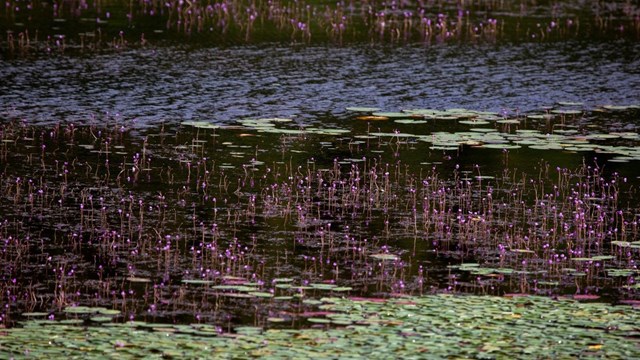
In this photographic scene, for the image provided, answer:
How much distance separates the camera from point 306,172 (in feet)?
49.2

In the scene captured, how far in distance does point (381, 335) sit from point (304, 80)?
11.6m

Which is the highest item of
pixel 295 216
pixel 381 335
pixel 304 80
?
pixel 304 80

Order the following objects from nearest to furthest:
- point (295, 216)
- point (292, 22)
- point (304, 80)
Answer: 1. point (295, 216)
2. point (304, 80)
3. point (292, 22)

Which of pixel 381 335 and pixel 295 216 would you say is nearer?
pixel 381 335

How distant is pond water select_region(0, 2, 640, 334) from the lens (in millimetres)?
10891

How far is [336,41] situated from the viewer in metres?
24.2

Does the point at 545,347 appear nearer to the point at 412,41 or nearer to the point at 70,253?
the point at 70,253

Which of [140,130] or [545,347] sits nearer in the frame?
[545,347]

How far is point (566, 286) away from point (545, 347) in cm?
181

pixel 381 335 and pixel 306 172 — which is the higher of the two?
pixel 306 172

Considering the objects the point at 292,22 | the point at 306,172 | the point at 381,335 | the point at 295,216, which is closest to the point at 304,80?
the point at 292,22

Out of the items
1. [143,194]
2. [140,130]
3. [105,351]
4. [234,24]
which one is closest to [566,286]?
[105,351]

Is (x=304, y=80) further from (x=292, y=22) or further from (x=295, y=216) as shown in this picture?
(x=295, y=216)

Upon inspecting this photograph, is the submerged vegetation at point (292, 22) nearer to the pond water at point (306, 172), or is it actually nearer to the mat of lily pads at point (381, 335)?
the pond water at point (306, 172)
